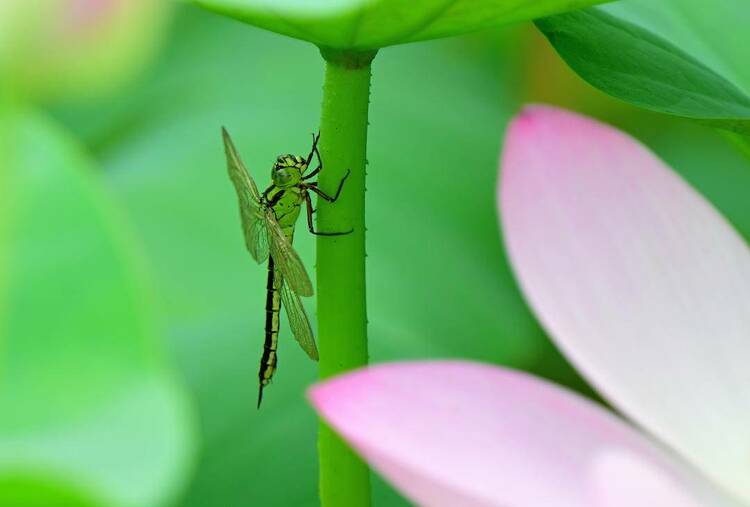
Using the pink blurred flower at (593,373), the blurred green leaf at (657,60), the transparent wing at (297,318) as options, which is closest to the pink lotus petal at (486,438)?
the pink blurred flower at (593,373)

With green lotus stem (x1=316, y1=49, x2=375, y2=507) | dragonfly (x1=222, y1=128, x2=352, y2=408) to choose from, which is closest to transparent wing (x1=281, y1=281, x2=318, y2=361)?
dragonfly (x1=222, y1=128, x2=352, y2=408)

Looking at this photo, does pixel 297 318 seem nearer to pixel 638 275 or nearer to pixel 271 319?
pixel 271 319

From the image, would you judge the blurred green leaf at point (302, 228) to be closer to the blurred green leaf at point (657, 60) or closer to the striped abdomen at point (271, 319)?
the striped abdomen at point (271, 319)

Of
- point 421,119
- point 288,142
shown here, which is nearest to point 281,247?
point 288,142

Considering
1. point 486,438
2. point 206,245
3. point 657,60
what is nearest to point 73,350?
point 486,438

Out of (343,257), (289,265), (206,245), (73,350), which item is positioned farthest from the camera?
(206,245)

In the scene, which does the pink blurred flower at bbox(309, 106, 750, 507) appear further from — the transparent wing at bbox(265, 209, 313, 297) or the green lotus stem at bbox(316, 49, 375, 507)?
the transparent wing at bbox(265, 209, 313, 297)

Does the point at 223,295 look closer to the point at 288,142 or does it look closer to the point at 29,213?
the point at 288,142
